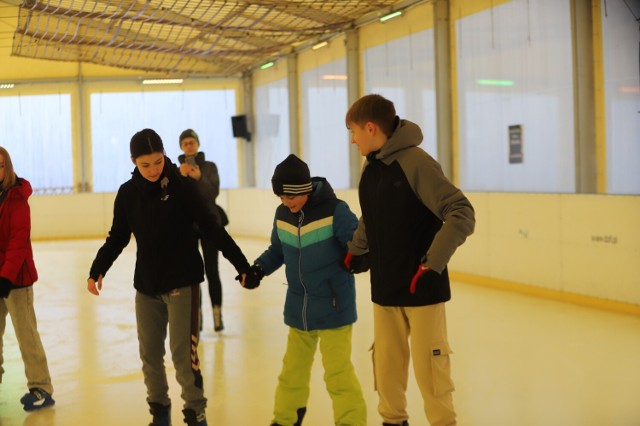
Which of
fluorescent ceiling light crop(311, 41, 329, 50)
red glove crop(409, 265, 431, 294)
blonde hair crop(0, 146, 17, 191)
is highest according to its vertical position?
fluorescent ceiling light crop(311, 41, 329, 50)

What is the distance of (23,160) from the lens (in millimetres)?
15703

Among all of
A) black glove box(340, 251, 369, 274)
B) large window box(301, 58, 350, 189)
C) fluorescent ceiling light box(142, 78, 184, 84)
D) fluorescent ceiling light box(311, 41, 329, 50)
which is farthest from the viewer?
fluorescent ceiling light box(142, 78, 184, 84)

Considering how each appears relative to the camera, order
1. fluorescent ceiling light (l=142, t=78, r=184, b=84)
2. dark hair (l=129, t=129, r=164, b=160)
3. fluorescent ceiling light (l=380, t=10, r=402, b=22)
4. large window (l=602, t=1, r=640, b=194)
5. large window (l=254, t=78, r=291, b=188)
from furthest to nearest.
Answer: fluorescent ceiling light (l=142, t=78, r=184, b=84)
large window (l=254, t=78, r=291, b=188)
fluorescent ceiling light (l=380, t=10, r=402, b=22)
large window (l=602, t=1, r=640, b=194)
dark hair (l=129, t=129, r=164, b=160)

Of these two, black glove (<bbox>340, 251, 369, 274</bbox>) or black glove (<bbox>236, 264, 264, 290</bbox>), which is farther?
black glove (<bbox>236, 264, 264, 290</bbox>)

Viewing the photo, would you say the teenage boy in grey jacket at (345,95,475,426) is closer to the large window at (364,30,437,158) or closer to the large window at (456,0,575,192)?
the large window at (456,0,575,192)

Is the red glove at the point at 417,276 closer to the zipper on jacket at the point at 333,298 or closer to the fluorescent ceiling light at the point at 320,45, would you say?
the zipper on jacket at the point at 333,298

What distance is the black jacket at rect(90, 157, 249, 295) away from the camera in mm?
3117

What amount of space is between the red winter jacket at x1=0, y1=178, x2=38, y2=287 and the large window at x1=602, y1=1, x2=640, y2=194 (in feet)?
16.3

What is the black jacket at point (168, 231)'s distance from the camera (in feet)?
10.2

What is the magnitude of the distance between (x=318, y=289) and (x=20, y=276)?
1529 mm

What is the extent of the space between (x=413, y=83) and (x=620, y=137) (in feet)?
11.6

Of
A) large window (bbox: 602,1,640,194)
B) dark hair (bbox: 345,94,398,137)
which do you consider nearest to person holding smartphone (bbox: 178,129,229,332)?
dark hair (bbox: 345,94,398,137)

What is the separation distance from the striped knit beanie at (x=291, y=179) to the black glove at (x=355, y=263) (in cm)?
30

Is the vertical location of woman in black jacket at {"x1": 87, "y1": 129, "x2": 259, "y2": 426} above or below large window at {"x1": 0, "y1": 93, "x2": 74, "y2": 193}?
below
